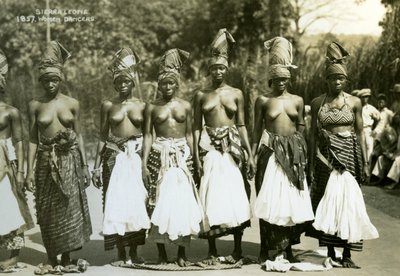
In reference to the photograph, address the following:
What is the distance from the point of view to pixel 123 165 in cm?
553

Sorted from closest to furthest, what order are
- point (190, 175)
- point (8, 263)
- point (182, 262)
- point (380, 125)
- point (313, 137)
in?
point (8, 263) < point (182, 262) < point (190, 175) < point (313, 137) < point (380, 125)

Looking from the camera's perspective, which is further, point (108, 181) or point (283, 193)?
point (108, 181)

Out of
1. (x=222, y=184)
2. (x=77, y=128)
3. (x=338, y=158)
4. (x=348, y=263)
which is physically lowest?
(x=348, y=263)

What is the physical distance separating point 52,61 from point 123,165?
1182 millimetres

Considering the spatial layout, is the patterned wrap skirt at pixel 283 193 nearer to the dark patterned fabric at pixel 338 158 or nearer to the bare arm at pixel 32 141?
the dark patterned fabric at pixel 338 158

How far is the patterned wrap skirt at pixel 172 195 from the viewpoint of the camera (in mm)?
5387

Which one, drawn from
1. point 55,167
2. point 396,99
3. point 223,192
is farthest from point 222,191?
point 396,99

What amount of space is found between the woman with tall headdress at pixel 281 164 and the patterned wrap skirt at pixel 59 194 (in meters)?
1.74

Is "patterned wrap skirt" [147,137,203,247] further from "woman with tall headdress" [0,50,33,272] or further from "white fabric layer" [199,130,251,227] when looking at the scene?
"woman with tall headdress" [0,50,33,272]

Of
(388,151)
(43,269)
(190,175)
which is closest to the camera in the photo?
(43,269)

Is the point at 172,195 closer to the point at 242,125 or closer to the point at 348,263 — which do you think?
the point at 242,125

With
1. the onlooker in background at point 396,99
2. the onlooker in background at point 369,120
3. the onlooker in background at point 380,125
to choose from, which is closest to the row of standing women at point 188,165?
the onlooker in background at point 396,99

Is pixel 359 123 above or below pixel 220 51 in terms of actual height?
below

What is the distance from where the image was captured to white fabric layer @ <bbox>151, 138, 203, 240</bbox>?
5.38 m
